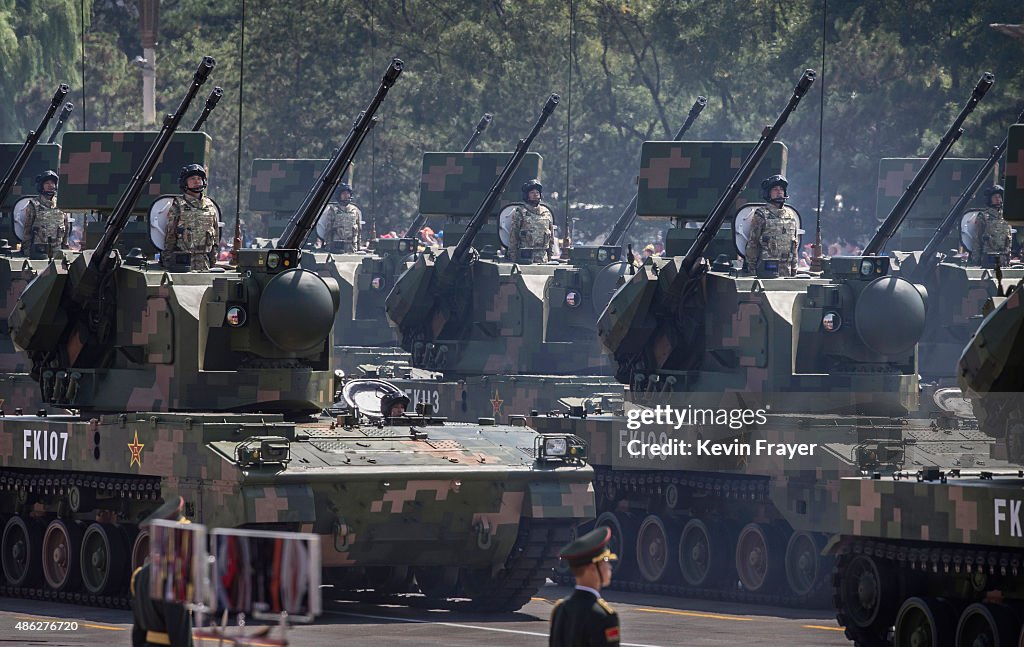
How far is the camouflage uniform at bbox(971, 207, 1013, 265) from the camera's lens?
37688 mm

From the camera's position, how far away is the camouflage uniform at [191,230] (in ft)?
87.3

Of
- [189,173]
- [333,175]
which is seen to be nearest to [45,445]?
[189,173]

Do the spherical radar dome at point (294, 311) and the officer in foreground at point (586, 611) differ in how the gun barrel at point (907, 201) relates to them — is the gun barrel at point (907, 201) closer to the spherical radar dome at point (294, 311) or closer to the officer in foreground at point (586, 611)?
the spherical radar dome at point (294, 311)

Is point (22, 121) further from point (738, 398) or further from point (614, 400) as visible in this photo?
point (738, 398)

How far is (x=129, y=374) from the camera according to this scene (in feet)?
85.8

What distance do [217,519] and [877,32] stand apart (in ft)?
121

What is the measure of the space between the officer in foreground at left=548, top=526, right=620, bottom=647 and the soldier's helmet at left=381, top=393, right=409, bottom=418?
38.7 feet

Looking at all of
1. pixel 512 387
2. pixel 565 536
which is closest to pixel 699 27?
pixel 512 387

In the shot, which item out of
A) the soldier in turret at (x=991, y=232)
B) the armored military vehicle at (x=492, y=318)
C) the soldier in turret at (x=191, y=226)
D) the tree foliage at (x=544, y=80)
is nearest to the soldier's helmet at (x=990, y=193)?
the soldier in turret at (x=991, y=232)

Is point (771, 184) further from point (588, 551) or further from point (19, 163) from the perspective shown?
point (588, 551)

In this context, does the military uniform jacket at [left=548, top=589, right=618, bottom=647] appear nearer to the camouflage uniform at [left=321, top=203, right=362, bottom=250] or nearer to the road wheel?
the road wheel

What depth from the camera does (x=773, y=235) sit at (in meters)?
29.3

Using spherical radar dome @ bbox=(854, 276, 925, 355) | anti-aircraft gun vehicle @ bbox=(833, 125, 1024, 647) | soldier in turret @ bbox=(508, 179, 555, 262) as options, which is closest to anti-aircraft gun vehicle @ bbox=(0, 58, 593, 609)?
anti-aircraft gun vehicle @ bbox=(833, 125, 1024, 647)

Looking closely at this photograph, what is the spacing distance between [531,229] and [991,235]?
691 centimetres
